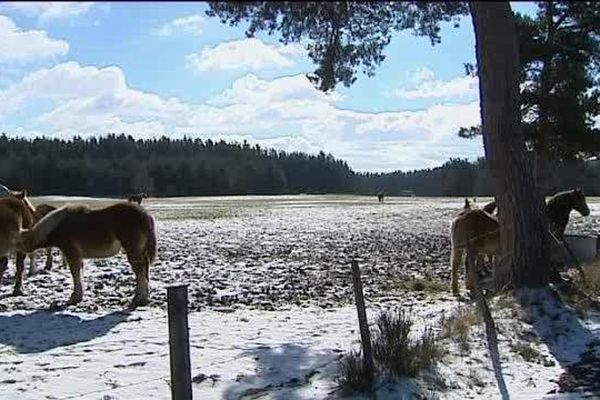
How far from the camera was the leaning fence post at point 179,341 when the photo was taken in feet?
18.2

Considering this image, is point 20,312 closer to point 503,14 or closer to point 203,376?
point 203,376

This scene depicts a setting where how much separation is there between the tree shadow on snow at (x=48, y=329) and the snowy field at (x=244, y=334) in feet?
0.08

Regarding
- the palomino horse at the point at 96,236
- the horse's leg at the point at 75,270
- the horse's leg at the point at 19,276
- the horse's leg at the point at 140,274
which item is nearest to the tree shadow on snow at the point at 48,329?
the horse's leg at the point at 140,274

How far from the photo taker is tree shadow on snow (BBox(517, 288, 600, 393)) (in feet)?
24.7

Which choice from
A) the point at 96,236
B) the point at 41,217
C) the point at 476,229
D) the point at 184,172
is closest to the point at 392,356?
the point at 476,229

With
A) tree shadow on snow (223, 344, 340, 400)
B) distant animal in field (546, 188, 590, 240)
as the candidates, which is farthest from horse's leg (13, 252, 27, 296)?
distant animal in field (546, 188, 590, 240)

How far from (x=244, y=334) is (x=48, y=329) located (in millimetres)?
2800

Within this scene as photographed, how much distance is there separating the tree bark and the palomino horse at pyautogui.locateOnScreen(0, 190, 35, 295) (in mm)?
8272

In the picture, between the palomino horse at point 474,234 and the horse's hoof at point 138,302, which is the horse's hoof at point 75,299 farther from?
the palomino horse at point 474,234

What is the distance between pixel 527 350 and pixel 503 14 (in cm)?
491

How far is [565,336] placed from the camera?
897 cm

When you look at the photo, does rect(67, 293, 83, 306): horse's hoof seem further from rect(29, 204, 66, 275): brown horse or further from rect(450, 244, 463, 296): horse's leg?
rect(450, 244, 463, 296): horse's leg

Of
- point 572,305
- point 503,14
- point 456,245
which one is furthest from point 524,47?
point 572,305

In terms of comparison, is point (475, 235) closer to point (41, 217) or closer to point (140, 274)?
point (140, 274)
